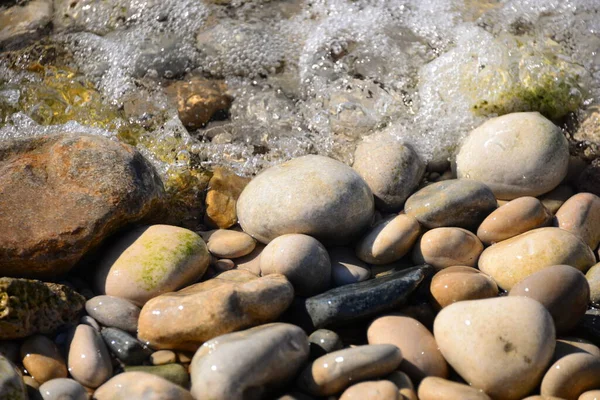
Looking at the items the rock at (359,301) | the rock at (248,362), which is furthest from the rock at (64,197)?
the rock at (359,301)

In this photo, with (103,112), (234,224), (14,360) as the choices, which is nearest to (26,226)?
Result: (14,360)

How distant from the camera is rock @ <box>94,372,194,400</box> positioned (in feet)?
7.96

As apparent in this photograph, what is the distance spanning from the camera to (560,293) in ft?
9.35

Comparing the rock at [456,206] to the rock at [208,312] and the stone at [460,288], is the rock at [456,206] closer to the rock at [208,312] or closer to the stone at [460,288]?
the stone at [460,288]

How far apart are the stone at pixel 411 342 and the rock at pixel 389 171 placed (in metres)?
0.99

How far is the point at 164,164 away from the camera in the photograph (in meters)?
4.30

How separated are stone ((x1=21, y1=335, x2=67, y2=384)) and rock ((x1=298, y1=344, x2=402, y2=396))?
1028mm

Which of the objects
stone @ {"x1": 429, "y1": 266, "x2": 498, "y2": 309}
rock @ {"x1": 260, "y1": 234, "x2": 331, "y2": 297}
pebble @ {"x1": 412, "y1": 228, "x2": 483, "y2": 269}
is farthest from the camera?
pebble @ {"x1": 412, "y1": 228, "x2": 483, "y2": 269}

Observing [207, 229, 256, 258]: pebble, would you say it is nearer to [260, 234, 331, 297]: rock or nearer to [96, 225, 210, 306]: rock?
[96, 225, 210, 306]: rock

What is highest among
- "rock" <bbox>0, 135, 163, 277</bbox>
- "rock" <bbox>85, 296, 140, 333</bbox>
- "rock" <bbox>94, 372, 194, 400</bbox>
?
"rock" <bbox>0, 135, 163, 277</bbox>

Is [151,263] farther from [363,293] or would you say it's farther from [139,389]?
[363,293]

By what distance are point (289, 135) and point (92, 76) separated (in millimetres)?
1844

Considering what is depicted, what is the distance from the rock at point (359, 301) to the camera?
288 cm

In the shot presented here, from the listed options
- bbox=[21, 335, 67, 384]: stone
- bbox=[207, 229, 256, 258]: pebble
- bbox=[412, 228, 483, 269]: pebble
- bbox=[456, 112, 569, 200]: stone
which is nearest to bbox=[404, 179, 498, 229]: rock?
bbox=[412, 228, 483, 269]: pebble
